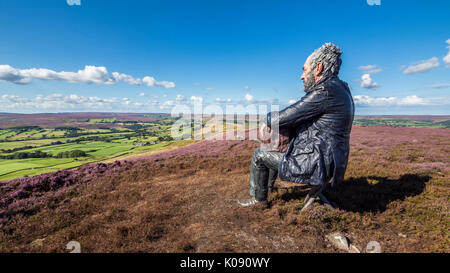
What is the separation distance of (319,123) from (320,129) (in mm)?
113

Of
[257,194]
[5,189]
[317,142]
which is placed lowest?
[5,189]

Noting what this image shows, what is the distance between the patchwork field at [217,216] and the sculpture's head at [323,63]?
3218 mm

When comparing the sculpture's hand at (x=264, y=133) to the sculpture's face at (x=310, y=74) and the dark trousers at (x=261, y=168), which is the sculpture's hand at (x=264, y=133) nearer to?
the dark trousers at (x=261, y=168)

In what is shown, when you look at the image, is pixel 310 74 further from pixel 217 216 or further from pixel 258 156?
pixel 217 216

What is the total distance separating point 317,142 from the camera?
325 centimetres

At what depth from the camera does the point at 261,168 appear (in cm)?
433

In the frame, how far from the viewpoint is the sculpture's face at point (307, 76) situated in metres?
3.51

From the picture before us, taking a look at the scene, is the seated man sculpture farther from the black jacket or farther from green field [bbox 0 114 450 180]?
green field [bbox 0 114 450 180]

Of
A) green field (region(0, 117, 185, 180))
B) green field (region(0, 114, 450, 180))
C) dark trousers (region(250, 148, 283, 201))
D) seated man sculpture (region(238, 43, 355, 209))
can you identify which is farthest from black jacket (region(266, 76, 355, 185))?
green field (region(0, 117, 185, 180))

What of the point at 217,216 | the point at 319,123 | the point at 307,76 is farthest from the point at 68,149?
the point at 319,123

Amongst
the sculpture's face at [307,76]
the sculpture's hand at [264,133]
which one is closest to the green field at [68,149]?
the sculpture's hand at [264,133]
